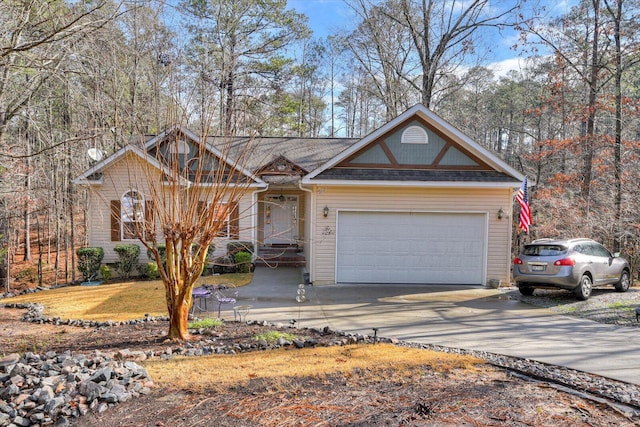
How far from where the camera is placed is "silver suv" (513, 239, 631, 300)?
348 inches

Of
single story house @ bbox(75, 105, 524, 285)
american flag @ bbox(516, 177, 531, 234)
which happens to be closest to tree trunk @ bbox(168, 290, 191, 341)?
single story house @ bbox(75, 105, 524, 285)

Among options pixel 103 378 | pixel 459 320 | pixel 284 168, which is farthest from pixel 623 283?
pixel 103 378

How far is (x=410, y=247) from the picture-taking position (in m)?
10.9

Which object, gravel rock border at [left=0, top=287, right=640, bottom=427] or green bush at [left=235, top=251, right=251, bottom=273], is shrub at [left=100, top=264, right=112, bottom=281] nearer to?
green bush at [left=235, top=251, right=251, bottom=273]

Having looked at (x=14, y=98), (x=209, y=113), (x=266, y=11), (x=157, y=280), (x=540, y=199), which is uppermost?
(x=266, y=11)

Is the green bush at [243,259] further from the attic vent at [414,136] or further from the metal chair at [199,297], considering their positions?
the attic vent at [414,136]

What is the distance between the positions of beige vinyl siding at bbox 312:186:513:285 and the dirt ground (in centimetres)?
634

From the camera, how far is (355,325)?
7.15 meters

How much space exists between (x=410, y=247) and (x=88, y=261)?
32.8 ft

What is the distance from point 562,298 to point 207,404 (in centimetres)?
904

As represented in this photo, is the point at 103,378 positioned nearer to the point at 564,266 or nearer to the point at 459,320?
the point at 459,320

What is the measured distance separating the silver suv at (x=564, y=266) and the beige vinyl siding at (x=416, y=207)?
1.39 metres

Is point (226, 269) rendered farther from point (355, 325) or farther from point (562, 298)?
point (562, 298)

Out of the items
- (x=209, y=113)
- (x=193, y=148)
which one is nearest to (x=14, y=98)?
(x=193, y=148)
